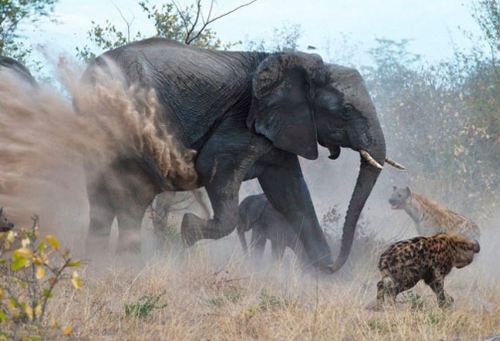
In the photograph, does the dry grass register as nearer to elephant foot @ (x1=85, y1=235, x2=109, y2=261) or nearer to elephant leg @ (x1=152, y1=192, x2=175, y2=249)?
elephant foot @ (x1=85, y1=235, x2=109, y2=261)

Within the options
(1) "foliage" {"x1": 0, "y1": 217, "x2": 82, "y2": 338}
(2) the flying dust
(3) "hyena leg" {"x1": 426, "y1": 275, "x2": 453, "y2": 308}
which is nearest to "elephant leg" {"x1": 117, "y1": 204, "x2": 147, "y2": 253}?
(2) the flying dust

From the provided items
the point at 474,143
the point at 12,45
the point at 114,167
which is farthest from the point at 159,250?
the point at 474,143

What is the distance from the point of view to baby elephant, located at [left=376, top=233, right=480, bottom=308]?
28.7 feet

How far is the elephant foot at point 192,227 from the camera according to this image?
11.0 metres

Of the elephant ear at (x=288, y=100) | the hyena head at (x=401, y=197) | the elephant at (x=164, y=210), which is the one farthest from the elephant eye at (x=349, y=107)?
the hyena head at (x=401, y=197)

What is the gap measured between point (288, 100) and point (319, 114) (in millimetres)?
407

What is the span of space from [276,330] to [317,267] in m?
4.51

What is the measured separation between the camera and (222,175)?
11.2 metres

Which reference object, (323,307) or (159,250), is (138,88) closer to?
(159,250)

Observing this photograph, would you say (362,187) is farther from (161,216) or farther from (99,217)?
(161,216)

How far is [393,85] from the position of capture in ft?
120

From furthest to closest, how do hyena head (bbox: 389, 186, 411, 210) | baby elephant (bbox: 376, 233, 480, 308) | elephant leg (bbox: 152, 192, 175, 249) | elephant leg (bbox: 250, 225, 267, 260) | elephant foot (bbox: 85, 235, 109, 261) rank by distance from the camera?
1. hyena head (bbox: 389, 186, 411, 210)
2. elephant leg (bbox: 152, 192, 175, 249)
3. elephant leg (bbox: 250, 225, 267, 260)
4. elephant foot (bbox: 85, 235, 109, 261)
5. baby elephant (bbox: 376, 233, 480, 308)

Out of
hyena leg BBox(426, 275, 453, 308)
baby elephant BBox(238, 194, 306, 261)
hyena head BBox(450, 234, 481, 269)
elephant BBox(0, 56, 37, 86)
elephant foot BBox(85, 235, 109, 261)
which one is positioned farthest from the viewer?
baby elephant BBox(238, 194, 306, 261)

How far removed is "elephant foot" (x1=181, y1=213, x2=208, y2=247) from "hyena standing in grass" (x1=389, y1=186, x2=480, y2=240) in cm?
393
